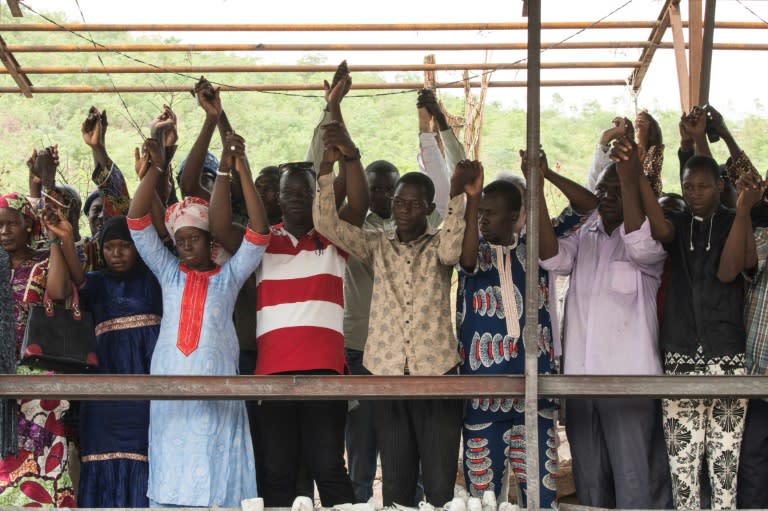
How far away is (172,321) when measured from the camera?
442cm

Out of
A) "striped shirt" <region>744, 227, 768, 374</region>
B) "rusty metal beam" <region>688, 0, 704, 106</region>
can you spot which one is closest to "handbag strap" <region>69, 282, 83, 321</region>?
"striped shirt" <region>744, 227, 768, 374</region>

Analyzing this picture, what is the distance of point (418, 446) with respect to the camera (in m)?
4.45

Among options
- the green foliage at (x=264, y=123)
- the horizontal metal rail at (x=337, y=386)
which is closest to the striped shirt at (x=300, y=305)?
the horizontal metal rail at (x=337, y=386)

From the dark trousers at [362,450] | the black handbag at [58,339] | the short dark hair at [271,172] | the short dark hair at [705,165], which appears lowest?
the dark trousers at [362,450]

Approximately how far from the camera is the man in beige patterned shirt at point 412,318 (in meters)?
4.40

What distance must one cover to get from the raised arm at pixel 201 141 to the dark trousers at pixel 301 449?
1.13 m

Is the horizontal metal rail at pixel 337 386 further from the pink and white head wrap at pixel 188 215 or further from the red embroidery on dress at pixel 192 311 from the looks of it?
the pink and white head wrap at pixel 188 215

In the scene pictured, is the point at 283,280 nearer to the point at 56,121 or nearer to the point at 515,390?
the point at 515,390

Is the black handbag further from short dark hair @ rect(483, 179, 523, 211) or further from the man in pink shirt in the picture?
→ the man in pink shirt

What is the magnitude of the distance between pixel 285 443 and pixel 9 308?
4.30 feet

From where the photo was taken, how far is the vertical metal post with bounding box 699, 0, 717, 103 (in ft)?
19.4

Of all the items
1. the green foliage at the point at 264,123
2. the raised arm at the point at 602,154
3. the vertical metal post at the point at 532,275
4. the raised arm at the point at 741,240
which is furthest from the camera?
the green foliage at the point at 264,123

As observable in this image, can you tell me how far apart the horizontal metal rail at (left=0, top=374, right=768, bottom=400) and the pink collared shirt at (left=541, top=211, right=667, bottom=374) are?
0.46m

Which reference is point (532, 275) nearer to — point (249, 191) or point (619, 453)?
point (619, 453)
